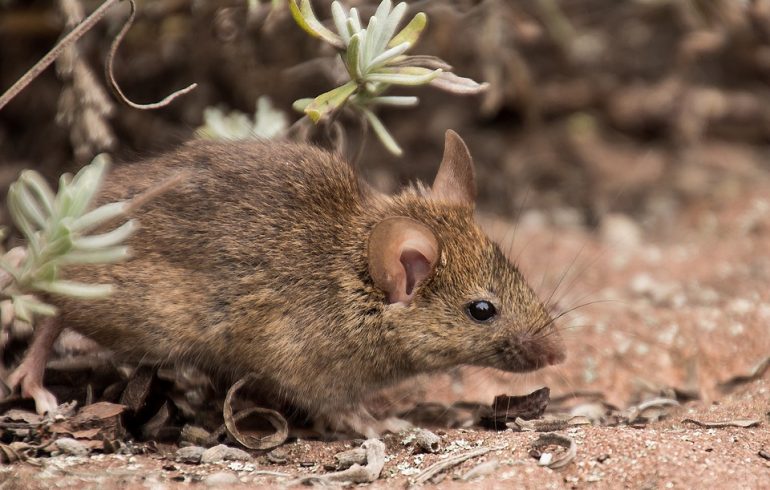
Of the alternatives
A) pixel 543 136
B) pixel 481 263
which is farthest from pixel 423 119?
pixel 481 263

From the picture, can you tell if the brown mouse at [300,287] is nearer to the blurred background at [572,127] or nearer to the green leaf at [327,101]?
the green leaf at [327,101]

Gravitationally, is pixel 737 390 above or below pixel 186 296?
below

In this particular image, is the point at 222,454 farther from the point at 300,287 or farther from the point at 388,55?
the point at 388,55

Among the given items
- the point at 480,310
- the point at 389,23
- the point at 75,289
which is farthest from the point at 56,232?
the point at 480,310

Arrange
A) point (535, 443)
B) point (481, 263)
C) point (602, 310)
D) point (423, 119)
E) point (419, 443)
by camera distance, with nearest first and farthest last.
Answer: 1. point (535, 443)
2. point (419, 443)
3. point (481, 263)
4. point (602, 310)
5. point (423, 119)

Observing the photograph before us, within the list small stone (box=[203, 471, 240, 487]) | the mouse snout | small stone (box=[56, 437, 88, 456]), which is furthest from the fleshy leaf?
small stone (box=[56, 437, 88, 456])

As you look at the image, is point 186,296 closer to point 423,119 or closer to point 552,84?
point 423,119

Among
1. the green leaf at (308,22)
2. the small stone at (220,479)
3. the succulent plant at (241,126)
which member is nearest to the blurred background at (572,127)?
the succulent plant at (241,126)
